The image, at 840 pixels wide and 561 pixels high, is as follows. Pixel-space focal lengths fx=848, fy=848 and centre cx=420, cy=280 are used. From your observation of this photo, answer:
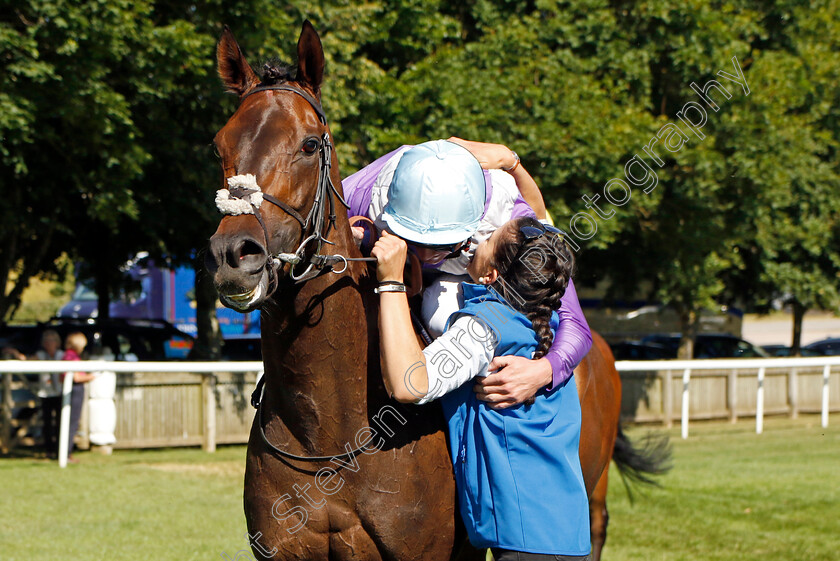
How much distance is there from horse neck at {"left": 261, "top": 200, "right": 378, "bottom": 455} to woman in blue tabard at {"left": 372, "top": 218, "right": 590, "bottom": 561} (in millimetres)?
193

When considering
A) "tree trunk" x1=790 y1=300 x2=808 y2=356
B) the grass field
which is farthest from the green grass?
"tree trunk" x1=790 y1=300 x2=808 y2=356

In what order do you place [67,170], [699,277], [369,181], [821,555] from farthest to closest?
[699,277]
[67,170]
[821,555]
[369,181]

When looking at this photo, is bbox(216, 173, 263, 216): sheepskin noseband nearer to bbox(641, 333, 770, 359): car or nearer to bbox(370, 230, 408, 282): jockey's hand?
bbox(370, 230, 408, 282): jockey's hand

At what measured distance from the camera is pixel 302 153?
92.5 inches

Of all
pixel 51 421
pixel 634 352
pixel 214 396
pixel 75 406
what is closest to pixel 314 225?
pixel 75 406

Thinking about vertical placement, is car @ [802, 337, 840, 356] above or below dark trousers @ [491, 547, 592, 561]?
below

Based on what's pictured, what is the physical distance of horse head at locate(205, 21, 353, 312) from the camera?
207cm

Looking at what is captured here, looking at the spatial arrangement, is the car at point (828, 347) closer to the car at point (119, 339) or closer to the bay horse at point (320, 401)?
the car at point (119, 339)

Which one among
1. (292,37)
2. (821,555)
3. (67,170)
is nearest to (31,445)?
(67,170)

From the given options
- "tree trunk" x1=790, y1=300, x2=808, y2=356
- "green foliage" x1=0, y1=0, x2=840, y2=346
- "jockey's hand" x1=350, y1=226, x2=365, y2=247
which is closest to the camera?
"jockey's hand" x1=350, y1=226, x2=365, y2=247

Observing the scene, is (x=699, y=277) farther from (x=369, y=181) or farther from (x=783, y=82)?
(x=369, y=181)

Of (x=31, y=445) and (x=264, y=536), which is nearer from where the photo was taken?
(x=264, y=536)

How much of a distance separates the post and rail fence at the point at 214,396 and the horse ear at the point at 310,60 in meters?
7.35

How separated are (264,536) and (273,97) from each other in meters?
1.31
